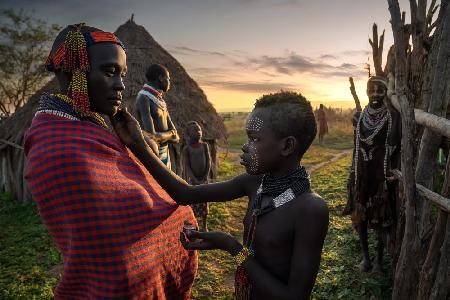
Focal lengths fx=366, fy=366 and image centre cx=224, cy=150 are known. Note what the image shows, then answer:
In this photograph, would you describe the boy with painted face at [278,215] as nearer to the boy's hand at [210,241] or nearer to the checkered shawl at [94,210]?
the boy's hand at [210,241]

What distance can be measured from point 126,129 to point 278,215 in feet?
3.26

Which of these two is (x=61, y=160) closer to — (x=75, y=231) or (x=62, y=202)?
(x=62, y=202)

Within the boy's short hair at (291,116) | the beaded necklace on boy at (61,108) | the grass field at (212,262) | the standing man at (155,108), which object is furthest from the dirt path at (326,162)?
the beaded necklace on boy at (61,108)

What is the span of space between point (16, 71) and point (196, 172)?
18992 millimetres

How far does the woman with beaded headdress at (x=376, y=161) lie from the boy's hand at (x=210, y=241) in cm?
336

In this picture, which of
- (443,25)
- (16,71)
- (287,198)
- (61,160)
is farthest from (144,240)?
(16,71)

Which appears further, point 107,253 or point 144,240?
point 144,240

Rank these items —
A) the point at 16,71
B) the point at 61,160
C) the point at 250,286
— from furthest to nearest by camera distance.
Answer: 1. the point at 16,71
2. the point at 250,286
3. the point at 61,160

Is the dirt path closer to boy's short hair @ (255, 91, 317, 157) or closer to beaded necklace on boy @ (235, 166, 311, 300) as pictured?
beaded necklace on boy @ (235, 166, 311, 300)

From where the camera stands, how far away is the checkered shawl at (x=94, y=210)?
1.68 metres

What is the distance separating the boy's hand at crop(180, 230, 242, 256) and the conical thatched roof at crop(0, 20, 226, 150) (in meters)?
8.86

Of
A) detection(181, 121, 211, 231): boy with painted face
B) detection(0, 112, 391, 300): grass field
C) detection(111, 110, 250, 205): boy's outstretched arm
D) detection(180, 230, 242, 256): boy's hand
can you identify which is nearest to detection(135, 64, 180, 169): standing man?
detection(181, 121, 211, 231): boy with painted face

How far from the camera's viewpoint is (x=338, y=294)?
4.60 meters

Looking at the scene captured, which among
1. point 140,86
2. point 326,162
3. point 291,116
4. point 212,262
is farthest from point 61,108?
point 326,162
